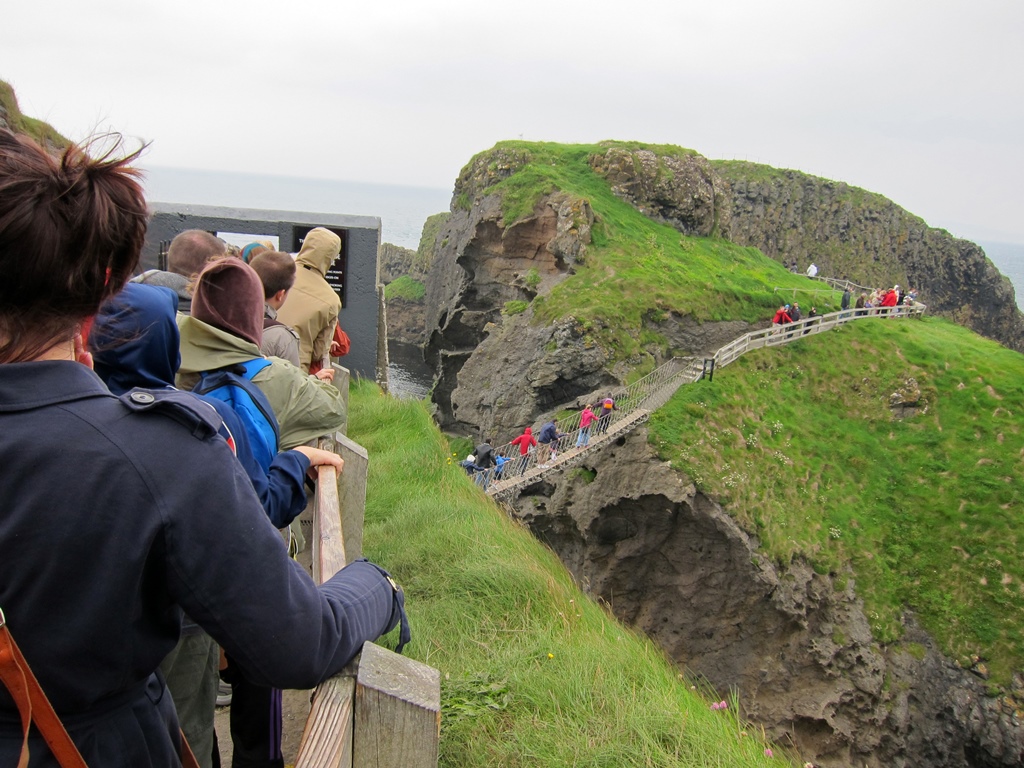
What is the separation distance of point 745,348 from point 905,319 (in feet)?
37.0

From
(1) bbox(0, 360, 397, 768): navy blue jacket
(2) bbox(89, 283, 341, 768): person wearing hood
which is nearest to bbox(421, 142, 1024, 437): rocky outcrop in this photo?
(2) bbox(89, 283, 341, 768): person wearing hood

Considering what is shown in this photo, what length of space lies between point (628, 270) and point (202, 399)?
27874 millimetres

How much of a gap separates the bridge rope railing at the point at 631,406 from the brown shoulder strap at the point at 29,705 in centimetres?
1507

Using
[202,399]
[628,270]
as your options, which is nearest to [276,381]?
[202,399]

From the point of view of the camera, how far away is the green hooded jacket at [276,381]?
2.62 m

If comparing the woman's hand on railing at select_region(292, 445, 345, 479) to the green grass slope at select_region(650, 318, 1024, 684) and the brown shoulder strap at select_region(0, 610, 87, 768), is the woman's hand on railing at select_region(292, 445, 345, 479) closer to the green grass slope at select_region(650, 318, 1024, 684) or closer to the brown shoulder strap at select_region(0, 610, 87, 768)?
the brown shoulder strap at select_region(0, 610, 87, 768)

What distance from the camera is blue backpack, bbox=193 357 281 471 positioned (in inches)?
96.2

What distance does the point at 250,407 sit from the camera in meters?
2.48

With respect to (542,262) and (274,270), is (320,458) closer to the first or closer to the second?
(274,270)

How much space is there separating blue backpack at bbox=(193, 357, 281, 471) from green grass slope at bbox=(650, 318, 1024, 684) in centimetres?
1780

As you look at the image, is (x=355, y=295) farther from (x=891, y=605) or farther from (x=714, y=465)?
(x=891, y=605)

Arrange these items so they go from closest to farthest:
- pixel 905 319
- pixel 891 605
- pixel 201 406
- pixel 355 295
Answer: pixel 201 406 < pixel 355 295 < pixel 891 605 < pixel 905 319

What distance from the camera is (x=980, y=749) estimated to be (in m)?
17.4

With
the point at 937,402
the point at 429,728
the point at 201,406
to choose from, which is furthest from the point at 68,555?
the point at 937,402
